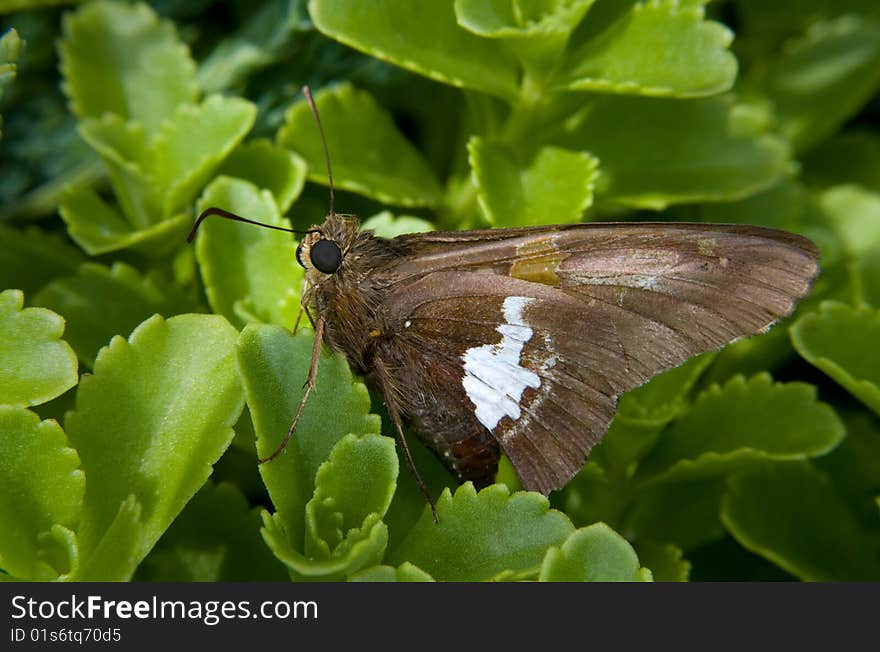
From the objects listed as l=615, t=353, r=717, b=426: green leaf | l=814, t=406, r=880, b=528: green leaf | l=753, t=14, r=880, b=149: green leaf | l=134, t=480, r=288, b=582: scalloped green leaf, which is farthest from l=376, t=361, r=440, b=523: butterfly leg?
l=753, t=14, r=880, b=149: green leaf

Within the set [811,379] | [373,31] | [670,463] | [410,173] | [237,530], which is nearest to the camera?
[237,530]

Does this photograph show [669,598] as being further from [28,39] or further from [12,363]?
[28,39]

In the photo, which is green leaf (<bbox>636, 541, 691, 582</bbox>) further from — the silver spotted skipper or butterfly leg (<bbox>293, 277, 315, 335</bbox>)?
butterfly leg (<bbox>293, 277, 315, 335</bbox>)

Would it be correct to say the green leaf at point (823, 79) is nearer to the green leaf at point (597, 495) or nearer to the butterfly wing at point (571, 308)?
the butterfly wing at point (571, 308)

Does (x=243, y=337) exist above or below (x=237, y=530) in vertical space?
above

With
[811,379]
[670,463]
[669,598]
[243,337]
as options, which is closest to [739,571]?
[670,463]

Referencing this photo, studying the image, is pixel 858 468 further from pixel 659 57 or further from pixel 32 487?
pixel 32 487
